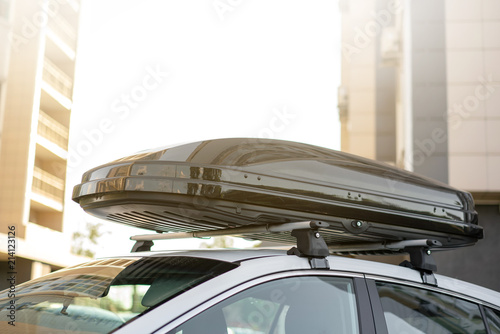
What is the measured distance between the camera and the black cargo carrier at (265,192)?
8.20 ft

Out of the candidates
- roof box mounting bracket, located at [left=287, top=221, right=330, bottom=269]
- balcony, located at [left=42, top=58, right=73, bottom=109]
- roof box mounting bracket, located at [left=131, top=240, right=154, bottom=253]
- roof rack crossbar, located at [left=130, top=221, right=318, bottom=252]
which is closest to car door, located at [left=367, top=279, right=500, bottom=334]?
roof box mounting bracket, located at [left=287, top=221, right=330, bottom=269]

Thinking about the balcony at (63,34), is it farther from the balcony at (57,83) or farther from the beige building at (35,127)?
the balcony at (57,83)

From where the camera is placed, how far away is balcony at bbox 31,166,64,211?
33312 mm

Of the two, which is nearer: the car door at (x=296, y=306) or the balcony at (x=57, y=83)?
the car door at (x=296, y=306)

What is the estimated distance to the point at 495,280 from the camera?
14117 mm

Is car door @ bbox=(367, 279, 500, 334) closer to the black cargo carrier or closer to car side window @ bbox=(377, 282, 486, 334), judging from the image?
car side window @ bbox=(377, 282, 486, 334)

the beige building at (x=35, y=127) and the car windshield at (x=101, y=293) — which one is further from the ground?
the beige building at (x=35, y=127)

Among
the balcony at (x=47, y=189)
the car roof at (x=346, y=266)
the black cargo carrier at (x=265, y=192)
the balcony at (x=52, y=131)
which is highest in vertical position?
the balcony at (x=52, y=131)

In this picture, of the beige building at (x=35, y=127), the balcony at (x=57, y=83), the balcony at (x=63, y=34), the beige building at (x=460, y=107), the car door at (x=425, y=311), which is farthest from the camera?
the balcony at (x=63, y=34)

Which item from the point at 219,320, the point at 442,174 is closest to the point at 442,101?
the point at 442,174

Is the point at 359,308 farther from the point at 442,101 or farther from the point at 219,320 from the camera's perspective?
the point at 442,101

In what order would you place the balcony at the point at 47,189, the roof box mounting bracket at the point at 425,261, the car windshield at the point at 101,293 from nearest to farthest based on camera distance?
the car windshield at the point at 101,293 → the roof box mounting bracket at the point at 425,261 → the balcony at the point at 47,189

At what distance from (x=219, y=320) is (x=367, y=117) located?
25.9 m

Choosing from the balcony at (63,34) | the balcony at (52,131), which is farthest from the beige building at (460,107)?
the balcony at (63,34)
